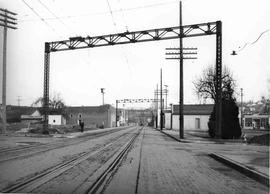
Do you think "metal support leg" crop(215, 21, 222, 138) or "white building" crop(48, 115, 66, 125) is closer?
"metal support leg" crop(215, 21, 222, 138)

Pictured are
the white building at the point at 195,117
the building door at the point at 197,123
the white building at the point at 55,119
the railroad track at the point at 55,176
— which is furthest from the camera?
the white building at the point at 55,119

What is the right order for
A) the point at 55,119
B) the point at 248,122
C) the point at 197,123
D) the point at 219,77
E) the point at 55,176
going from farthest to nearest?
1. the point at 55,119
2. the point at 248,122
3. the point at 197,123
4. the point at 219,77
5. the point at 55,176

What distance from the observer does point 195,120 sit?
82.2m

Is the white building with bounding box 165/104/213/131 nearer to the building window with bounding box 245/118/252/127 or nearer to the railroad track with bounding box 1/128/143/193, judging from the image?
the building window with bounding box 245/118/252/127

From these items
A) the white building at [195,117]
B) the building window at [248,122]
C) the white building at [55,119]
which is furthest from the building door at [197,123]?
the white building at [55,119]

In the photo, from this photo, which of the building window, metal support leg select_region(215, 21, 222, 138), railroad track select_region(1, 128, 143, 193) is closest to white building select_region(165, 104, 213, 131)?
the building window

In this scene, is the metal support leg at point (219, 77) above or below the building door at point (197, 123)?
above

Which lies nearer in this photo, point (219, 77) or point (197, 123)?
point (219, 77)

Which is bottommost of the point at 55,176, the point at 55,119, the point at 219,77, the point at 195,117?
the point at 55,176

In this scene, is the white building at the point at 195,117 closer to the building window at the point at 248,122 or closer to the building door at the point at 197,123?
the building door at the point at 197,123

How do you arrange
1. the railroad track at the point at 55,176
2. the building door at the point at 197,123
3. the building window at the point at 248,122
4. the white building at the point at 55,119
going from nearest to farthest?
the railroad track at the point at 55,176 < the building door at the point at 197,123 < the building window at the point at 248,122 < the white building at the point at 55,119

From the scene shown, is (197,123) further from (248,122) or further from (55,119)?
(55,119)

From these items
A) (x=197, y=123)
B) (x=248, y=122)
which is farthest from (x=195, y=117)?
(x=248, y=122)

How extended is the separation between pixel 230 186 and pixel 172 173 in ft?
8.14
